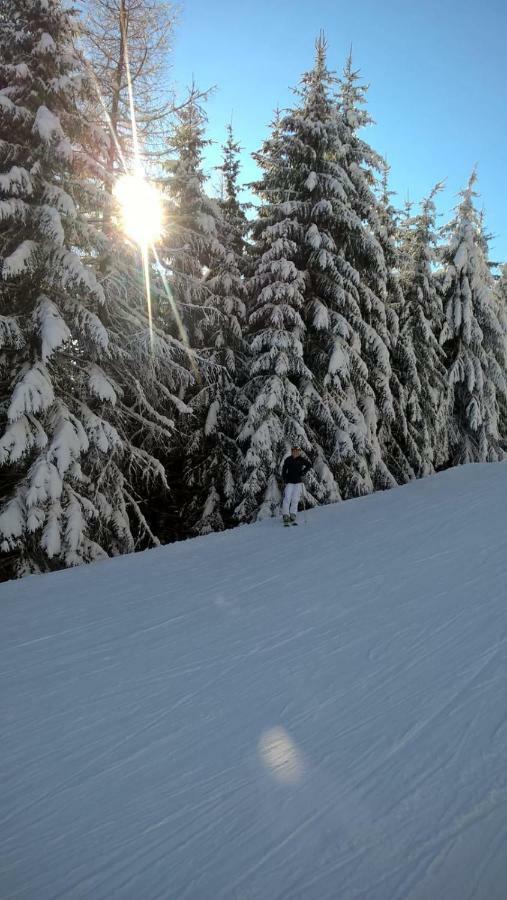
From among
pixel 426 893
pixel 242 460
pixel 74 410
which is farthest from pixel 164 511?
pixel 426 893

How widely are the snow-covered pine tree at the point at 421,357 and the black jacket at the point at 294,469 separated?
7257 millimetres

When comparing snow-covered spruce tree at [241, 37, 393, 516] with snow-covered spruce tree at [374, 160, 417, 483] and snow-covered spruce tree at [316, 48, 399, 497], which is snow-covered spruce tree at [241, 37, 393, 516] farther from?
snow-covered spruce tree at [374, 160, 417, 483]

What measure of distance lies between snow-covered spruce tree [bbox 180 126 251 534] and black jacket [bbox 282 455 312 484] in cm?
261

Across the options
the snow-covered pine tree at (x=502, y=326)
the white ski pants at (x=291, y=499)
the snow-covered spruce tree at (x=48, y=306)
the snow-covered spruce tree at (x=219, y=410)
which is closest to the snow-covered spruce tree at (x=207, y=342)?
the snow-covered spruce tree at (x=219, y=410)

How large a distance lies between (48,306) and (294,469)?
637 centimetres

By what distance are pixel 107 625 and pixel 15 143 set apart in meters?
8.91

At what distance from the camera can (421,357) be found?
19.6 meters

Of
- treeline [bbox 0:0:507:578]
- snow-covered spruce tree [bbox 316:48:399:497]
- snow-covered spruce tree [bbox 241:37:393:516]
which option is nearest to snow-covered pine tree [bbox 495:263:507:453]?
treeline [bbox 0:0:507:578]

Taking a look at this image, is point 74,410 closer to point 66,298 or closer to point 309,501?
point 66,298

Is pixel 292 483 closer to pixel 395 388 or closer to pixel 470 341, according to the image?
pixel 395 388

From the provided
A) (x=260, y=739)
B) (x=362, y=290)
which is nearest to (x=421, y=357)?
(x=362, y=290)

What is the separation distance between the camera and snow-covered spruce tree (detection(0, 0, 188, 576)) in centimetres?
845

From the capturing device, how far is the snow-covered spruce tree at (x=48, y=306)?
8.45m

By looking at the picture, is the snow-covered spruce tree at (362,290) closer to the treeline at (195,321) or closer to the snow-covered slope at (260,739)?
the treeline at (195,321)
